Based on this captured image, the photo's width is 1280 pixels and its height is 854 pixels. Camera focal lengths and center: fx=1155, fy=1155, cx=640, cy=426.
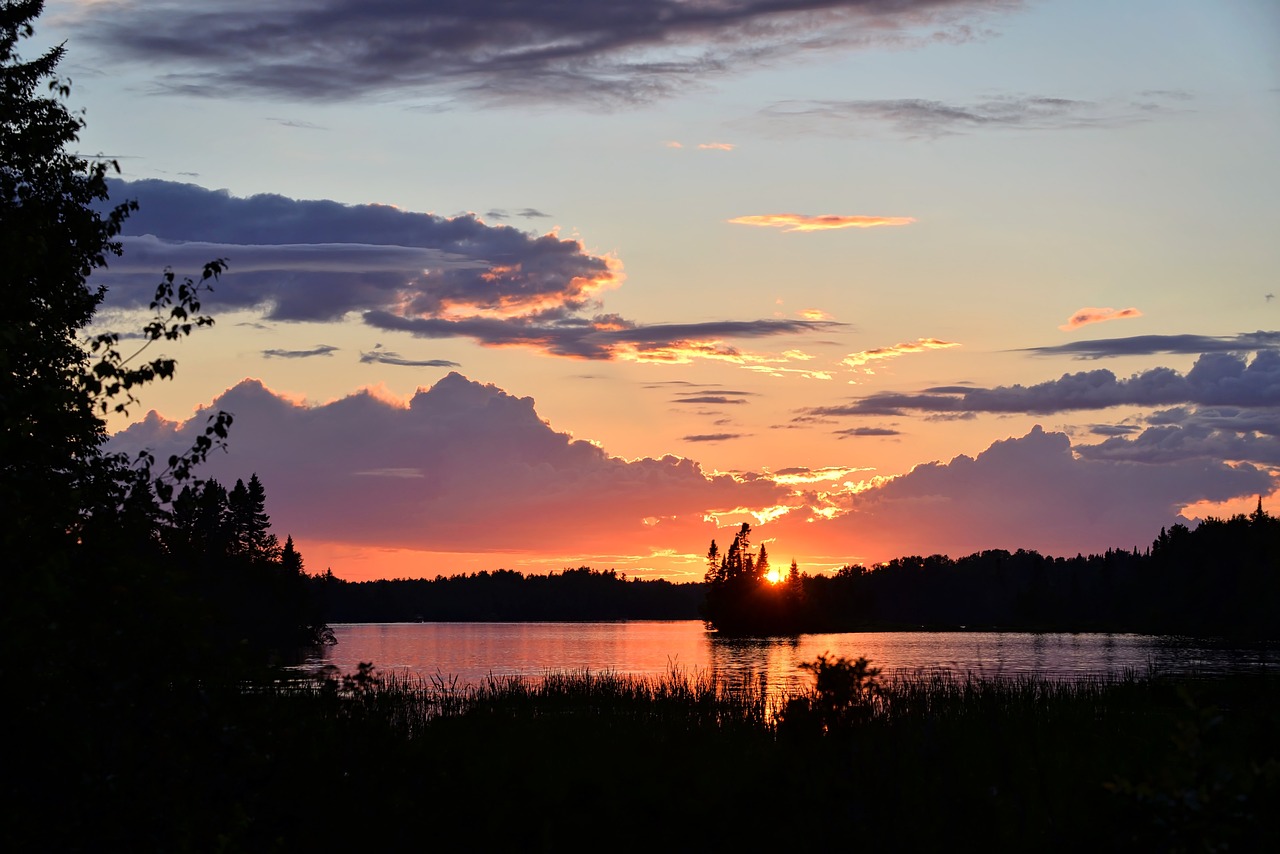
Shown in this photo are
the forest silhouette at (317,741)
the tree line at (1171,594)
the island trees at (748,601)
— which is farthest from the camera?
the island trees at (748,601)

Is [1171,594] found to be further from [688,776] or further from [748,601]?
[688,776]

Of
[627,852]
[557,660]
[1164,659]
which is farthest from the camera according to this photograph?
[557,660]

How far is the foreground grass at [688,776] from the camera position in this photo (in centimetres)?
663

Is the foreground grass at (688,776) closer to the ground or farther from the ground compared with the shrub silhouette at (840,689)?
closer to the ground

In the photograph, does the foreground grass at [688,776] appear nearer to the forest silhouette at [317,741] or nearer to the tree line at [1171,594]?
the forest silhouette at [317,741]

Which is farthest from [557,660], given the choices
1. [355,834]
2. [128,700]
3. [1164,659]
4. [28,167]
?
[128,700]

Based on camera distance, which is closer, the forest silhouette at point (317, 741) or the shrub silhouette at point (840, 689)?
the forest silhouette at point (317, 741)

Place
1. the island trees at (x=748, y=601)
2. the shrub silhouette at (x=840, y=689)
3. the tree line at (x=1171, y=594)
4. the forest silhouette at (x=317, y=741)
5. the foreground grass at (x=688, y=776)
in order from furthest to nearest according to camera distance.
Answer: the island trees at (x=748, y=601), the tree line at (x=1171, y=594), the shrub silhouette at (x=840, y=689), the forest silhouette at (x=317, y=741), the foreground grass at (x=688, y=776)

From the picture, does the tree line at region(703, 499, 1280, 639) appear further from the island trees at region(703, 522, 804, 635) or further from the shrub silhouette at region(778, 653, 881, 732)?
the shrub silhouette at region(778, 653, 881, 732)

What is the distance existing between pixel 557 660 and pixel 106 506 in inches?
2976

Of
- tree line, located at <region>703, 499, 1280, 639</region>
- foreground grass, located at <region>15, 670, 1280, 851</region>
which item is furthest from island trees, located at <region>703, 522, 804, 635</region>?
foreground grass, located at <region>15, 670, 1280, 851</region>

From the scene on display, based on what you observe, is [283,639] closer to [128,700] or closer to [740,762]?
[740,762]

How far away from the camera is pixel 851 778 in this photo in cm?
1012

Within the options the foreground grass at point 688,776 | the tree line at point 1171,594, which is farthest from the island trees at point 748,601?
the foreground grass at point 688,776
